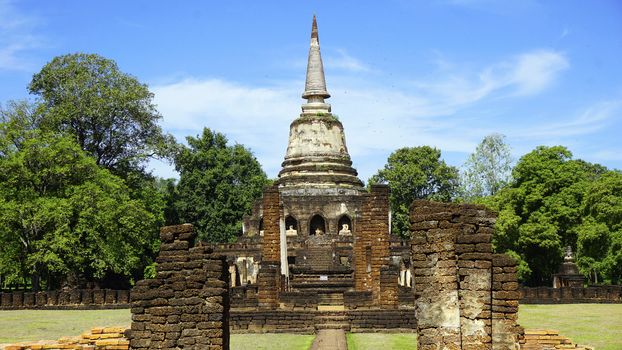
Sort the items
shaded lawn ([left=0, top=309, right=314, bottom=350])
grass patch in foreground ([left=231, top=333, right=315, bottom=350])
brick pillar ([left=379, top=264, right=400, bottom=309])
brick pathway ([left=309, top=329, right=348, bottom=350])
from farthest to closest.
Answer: brick pillar ([left=379, top=264, right=400, bottom=309]) < shaded lawn ([left=0, top=309, right=314, bottom=350]) < grass patch in foreground ([left=231, top=333, right=315, bottom=350]) < brick pathway ([left=309, top=329, right=348, bottom=350])

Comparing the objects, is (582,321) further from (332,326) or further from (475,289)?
(475,289)

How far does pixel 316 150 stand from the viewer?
4975cm

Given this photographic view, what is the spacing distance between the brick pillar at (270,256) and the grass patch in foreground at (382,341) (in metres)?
3.43

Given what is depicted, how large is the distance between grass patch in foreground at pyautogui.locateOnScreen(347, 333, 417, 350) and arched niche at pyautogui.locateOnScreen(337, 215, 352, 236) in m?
27.1

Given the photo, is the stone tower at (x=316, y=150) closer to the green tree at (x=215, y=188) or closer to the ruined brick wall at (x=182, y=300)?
the green tree at (x=215, y=188)

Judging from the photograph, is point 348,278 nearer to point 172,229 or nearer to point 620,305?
point 620,305

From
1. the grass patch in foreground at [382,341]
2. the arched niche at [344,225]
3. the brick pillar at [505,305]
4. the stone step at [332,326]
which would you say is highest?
the arched niche at [344,225]

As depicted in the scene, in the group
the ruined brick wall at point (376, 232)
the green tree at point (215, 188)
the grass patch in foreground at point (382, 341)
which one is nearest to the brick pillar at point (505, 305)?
the grass patch in foreground at point (382, 341)

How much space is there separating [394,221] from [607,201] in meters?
20.7

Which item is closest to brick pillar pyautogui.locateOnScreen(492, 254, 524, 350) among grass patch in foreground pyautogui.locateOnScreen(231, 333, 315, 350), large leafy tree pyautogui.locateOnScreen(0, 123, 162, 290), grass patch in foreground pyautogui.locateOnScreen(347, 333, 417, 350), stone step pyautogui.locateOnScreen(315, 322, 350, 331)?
grass patch in foreground pyautogui.locateOnScreen(347, 333, 417, 350)

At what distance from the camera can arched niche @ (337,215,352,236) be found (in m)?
46.9

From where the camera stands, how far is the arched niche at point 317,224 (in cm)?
4806

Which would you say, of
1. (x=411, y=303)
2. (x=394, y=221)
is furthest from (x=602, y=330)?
(x=394, y=221)

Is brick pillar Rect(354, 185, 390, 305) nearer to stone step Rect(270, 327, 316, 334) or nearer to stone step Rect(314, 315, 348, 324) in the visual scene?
stone step Rect(314, 315, 348, 324)
